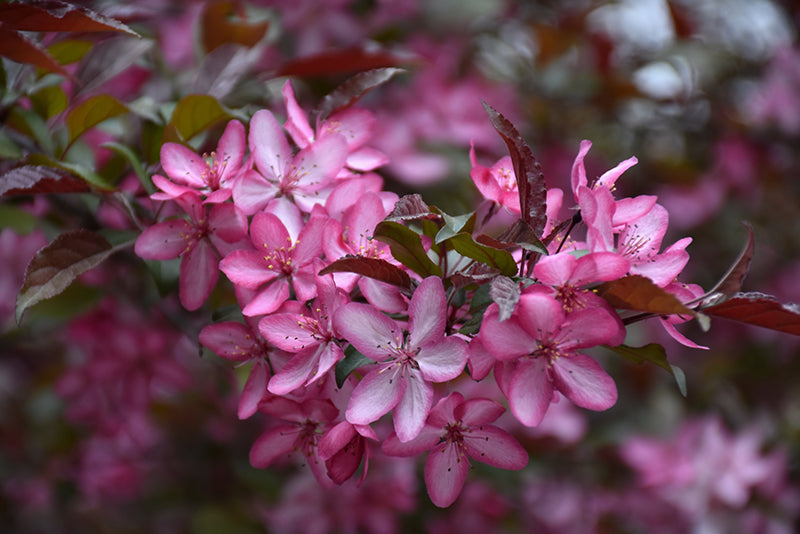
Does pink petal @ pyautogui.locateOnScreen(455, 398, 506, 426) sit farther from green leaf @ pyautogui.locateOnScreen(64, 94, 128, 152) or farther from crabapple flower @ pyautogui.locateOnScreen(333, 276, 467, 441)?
green leaf @ pyautogui.locateOnScreen(64, 94, 128, 152)

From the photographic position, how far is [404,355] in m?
0.71

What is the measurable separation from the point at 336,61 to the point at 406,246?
1.88ft

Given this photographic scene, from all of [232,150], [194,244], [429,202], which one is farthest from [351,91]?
[429,202]

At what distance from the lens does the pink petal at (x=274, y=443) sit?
794 mm

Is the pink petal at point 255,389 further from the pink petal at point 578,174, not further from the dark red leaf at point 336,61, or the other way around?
the dark red leaf at point 336,61

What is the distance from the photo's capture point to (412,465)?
1.61 m

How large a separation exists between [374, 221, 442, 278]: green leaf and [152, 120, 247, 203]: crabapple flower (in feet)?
0.74

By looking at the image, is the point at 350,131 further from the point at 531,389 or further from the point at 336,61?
the point at 531,389

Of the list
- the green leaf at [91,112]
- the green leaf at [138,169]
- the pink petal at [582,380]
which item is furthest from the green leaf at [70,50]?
the pink petal at [582,380]

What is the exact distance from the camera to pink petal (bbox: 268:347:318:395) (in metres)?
0.70

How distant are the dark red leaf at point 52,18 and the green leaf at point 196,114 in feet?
0.46

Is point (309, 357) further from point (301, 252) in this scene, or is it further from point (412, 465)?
point (412, 465)

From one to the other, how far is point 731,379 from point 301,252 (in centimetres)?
192

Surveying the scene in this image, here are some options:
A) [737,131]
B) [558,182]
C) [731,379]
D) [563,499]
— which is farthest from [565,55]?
[563,499]
